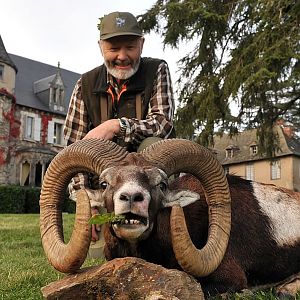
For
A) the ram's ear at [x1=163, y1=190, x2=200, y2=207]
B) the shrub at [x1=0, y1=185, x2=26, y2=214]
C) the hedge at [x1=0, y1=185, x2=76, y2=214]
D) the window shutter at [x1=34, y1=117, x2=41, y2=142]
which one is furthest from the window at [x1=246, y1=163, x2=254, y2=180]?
the ram's ear at [x1=163, y1=190, x2=200, y2=207]

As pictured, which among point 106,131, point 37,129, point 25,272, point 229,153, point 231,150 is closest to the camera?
point 106,131

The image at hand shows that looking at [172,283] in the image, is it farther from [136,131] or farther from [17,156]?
[17,156]

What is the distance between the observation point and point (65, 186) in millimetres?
4148

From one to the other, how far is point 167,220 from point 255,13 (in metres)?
9.67

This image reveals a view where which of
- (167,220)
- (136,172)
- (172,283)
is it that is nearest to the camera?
(172,283)

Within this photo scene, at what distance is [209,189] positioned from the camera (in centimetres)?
411

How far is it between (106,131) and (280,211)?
1.94m

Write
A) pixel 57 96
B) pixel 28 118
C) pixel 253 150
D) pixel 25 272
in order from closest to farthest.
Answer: pixel 25 272, pixel 28 118, pixel 57 96, pixel 253 150

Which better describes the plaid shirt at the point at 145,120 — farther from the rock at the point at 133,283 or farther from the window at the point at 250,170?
the window at the point at 250,170

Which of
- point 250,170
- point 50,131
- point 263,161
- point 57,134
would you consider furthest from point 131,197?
point 250,170

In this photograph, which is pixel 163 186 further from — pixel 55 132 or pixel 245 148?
pixel 245 148

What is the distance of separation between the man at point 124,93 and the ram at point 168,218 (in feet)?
2.09

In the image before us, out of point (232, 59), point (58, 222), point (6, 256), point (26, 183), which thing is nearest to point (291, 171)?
point (26, 183)

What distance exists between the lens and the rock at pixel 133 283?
329 centimetres
